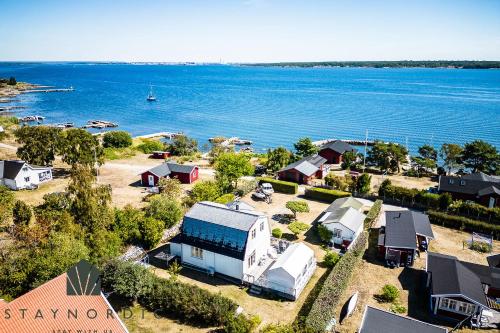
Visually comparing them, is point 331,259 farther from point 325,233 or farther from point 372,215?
point 372,215

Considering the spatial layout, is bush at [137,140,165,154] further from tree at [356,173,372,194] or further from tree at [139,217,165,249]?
tree at [356,173,372,194]

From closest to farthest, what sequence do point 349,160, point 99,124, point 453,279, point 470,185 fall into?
point 453,279 → point 470,185 → point 349,160 → point 99,124

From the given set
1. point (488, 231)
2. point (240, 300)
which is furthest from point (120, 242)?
point (488, 231)

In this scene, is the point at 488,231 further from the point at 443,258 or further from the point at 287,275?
the point at 287,275

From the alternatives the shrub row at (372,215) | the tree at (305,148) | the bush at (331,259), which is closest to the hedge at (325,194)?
the shrub row at (372,215)

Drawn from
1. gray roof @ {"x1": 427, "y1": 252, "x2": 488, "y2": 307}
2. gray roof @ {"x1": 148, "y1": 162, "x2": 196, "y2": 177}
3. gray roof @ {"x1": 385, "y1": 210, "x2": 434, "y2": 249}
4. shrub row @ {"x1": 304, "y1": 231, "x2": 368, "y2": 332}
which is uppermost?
gray roof @ {"x1": 148, "y1": 162, "x2": 196, "y2": 177}

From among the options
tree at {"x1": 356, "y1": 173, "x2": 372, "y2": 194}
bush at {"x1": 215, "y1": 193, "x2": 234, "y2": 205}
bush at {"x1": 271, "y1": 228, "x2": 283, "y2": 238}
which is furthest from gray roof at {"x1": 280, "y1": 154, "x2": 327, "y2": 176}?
bush at {"x1": 271, "y1": 228, "x2": 283, "y2": 238}

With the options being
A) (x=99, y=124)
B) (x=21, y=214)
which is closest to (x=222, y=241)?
(x=21, y=214)
